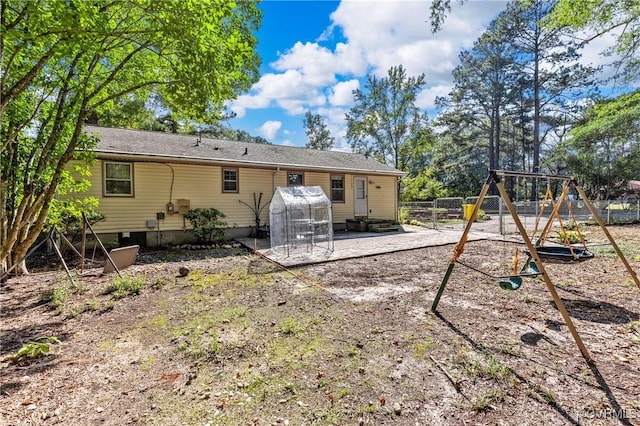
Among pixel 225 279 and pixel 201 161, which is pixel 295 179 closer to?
pixel 201 161

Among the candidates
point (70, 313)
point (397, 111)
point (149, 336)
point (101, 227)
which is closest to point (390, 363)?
point (149, 336)

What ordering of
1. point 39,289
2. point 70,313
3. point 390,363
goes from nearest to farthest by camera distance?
point 390,363 → point 70,313 → point 39,289

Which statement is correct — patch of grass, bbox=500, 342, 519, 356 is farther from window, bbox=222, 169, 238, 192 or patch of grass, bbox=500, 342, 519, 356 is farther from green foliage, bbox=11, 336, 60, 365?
window, bbox=222, 169, 238, 192

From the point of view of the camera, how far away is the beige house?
924 centimetres

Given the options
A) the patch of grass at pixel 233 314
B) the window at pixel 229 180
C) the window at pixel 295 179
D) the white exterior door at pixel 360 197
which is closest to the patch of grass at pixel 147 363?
the patch of grass at pixel 233 314

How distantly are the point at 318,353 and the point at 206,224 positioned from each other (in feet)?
26.0

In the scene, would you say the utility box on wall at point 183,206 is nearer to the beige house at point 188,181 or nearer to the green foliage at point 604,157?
the beige house at point 188,181

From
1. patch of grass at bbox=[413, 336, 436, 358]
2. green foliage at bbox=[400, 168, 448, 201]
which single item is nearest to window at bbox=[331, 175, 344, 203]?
patch of grass at bbox=[413, 336, 436, 358]

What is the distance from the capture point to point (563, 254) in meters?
6.00

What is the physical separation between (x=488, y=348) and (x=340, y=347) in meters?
1.57

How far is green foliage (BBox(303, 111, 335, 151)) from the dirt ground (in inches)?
1404

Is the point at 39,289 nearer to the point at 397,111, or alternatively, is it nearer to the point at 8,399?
the point at 8,399

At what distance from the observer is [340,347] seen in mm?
3256

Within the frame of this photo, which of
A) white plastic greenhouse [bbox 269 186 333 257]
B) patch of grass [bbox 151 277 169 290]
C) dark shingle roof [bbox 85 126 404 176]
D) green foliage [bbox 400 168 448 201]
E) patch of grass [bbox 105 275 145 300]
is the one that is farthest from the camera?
green foliage [bbox 400 168 448 201]
